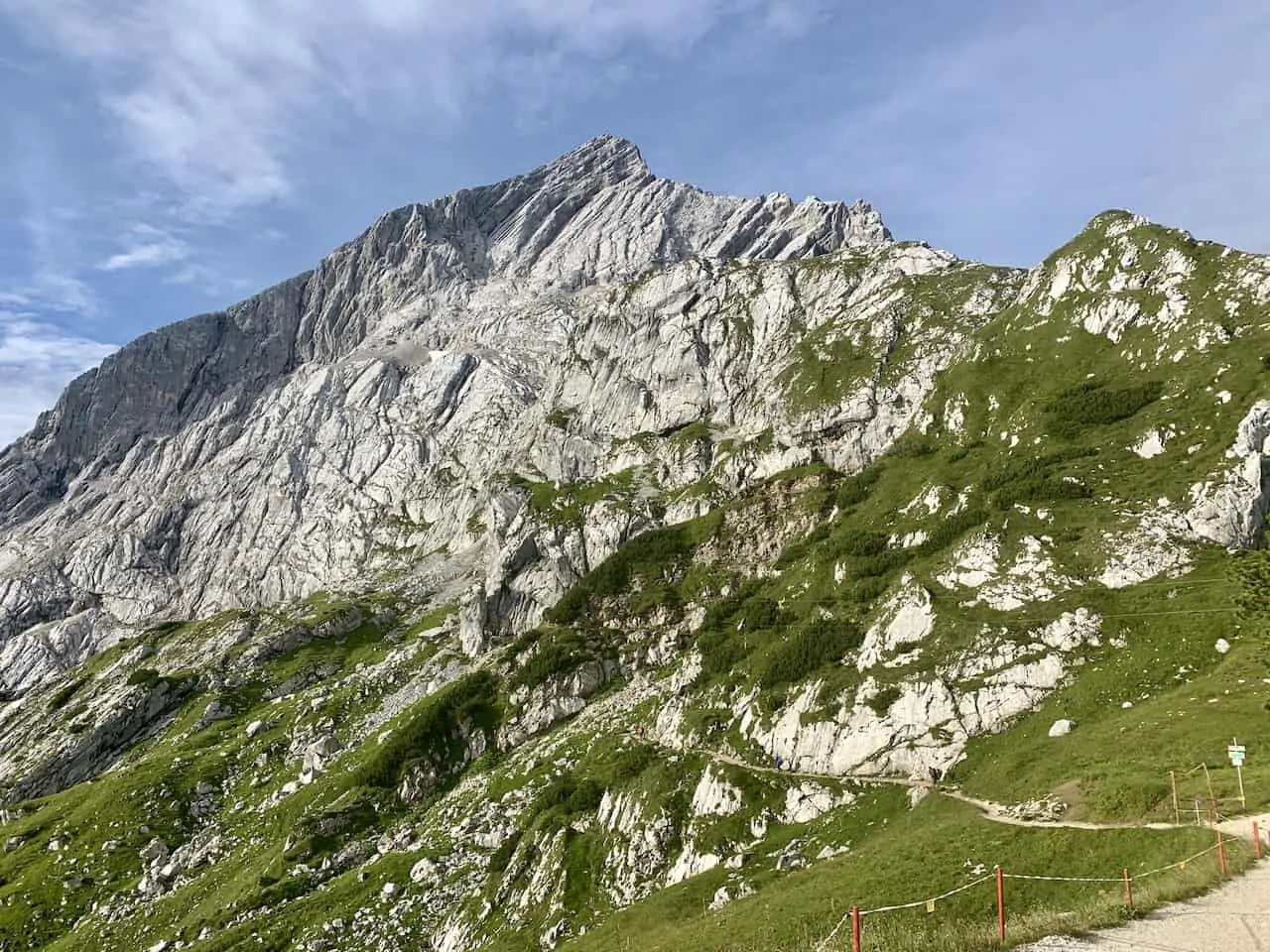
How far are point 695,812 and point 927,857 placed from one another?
1243 inches

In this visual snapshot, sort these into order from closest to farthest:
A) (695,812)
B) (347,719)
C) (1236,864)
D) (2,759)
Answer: (1236,864)
(695,812)
(347,719)
(2,759)

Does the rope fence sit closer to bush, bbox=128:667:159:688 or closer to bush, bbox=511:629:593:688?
bush, bbox=511:629:593:688

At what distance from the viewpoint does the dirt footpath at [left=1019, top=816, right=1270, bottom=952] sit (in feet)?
65.0

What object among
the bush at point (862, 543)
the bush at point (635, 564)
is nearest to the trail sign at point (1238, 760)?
the bush at point (862, 543)

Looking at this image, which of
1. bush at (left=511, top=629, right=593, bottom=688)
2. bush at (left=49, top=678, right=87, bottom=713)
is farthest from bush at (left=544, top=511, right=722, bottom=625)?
bush at (left=49, top=678, right=87, bottom=713)

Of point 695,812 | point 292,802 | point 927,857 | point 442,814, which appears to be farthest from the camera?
point 292,802

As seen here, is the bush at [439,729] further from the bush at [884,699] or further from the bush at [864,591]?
the bush at [884,699]

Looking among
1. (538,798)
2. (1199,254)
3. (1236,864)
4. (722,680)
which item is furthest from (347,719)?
(1199,254)

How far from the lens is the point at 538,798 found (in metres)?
87.2

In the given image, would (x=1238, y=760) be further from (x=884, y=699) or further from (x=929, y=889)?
(x=884, y=699)

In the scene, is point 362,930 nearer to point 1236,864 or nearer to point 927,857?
point 927,857

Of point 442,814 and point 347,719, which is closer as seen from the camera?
point 442,814

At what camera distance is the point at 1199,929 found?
21.1 m

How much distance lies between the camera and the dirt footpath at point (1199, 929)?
19797 millimetres
